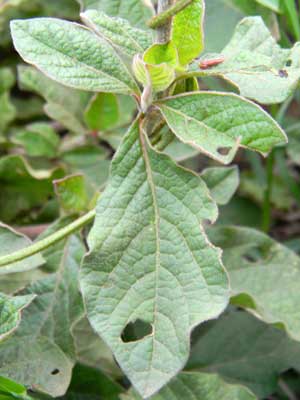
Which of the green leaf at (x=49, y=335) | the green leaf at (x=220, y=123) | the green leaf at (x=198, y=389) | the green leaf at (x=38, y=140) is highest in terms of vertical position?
the green leaf at (x=220, y=123)

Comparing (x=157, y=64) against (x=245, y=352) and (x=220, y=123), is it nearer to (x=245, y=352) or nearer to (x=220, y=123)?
(x=220, y=123)

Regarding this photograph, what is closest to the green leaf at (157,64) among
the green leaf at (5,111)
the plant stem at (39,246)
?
the plant stem at (39,246)

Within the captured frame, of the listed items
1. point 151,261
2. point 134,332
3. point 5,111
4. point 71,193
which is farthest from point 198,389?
point 5,111

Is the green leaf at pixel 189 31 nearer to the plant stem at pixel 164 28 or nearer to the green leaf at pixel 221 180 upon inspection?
the plant stem at pixel 164 28

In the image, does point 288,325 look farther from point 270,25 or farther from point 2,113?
point 2,113

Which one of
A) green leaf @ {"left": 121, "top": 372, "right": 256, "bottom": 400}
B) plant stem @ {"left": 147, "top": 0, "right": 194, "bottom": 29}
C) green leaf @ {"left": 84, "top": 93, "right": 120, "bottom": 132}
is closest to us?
plant stem @ {"left": 147, "top": 0, "right": 194, "bottom": 29}

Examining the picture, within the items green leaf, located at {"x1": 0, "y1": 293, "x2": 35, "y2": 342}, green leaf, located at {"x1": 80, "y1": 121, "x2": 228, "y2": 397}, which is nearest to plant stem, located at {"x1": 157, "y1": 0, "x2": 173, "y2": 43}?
green leaf, located at {"x1": 80, "y1": 121, "x2": 228, "y2": 397}

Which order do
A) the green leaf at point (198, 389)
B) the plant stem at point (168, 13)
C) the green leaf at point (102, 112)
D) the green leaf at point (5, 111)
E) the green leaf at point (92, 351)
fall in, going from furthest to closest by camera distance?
the green leaf at point (5, 111), the green leaf at point (102, 112), the green leaf at point (92, 351), the green leaf at point (198, 389), the plant stem at point (168, 13)

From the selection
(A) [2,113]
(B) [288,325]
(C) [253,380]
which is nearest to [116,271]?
(B) [288,325]

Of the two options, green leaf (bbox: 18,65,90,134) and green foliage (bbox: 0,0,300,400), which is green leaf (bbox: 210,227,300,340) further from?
green leaf (bbox: 18,65,90,134)
